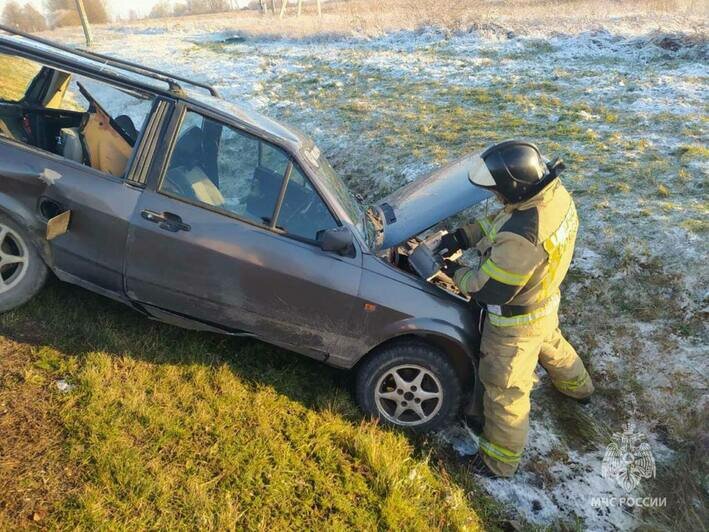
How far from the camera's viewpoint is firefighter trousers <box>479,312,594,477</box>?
3270 millimetres

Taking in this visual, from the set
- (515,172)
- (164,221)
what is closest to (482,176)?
(515,172)

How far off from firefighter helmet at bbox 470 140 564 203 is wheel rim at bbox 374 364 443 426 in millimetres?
1289

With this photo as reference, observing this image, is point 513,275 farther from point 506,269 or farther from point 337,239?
point 337,239

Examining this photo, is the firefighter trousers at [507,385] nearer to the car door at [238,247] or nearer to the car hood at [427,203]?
the car hood at [427,203]

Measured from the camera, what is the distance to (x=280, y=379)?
362 centimetres

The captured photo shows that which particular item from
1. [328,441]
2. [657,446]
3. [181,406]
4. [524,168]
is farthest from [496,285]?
[181,406]

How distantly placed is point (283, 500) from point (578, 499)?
6.34ft

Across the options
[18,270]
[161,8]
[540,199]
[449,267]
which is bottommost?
[161,8]

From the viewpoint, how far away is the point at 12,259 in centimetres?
329

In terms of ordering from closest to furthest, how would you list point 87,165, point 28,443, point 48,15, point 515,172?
point 28,443 < point 515,172 < point 87,165 < point 48,15

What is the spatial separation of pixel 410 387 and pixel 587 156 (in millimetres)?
4895

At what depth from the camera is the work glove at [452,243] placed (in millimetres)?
3535

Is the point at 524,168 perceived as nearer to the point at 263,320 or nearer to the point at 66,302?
the point at 263,320

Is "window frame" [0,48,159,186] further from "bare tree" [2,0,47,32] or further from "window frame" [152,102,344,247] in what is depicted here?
"bare tree" [2,0,47,32]
